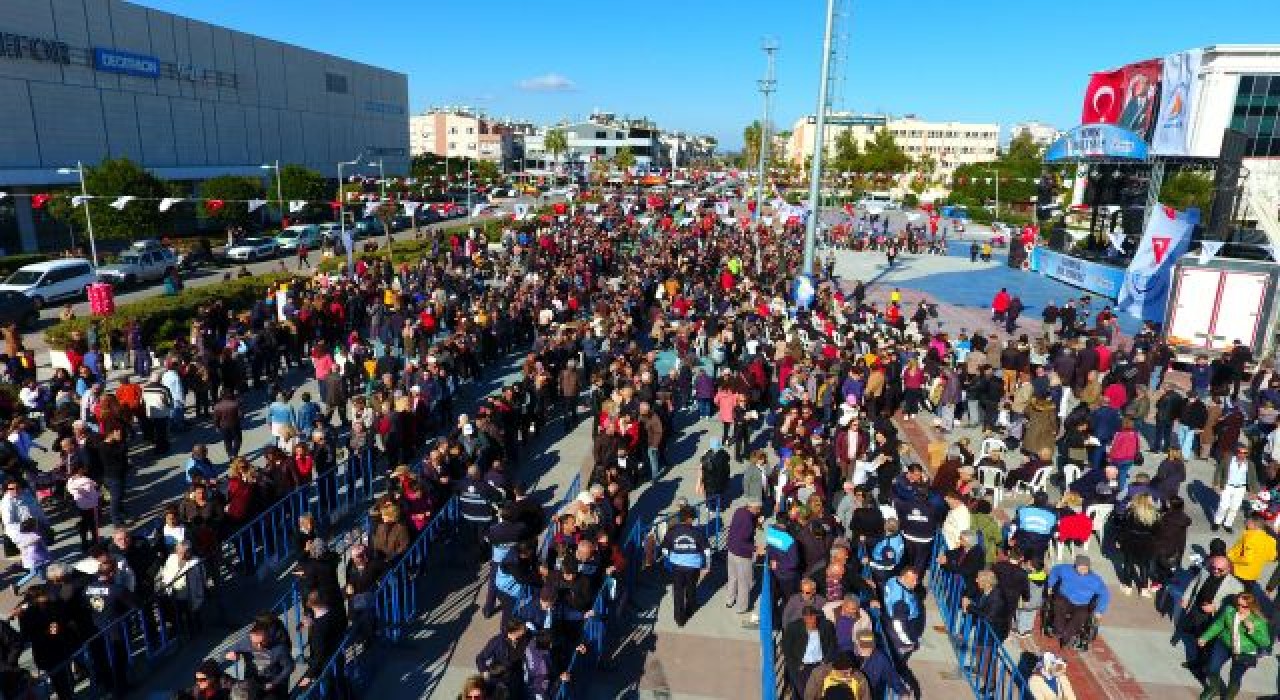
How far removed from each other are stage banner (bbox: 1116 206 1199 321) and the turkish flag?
1581 cm

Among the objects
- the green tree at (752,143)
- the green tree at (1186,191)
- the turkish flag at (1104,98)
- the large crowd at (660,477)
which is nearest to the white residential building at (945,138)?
the green tree at (752,143)

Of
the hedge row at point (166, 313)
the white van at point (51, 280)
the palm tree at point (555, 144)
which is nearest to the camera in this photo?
the hedge row at point (166, 313)

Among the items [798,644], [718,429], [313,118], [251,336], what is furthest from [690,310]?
[313,118]

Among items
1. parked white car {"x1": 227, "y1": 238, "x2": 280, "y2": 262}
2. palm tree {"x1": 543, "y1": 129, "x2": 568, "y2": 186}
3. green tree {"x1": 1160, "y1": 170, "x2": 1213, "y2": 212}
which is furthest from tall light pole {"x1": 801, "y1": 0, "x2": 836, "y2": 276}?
palm tree {"x1": 543, "y1": 129, "x2": 568, "y2": 186}

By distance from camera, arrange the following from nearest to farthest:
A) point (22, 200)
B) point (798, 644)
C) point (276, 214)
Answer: point (798, 644), point (22, 200), point (276, 214)

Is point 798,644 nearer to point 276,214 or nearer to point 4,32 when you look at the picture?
point 4,32

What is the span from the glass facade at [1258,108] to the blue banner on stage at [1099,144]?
13113 millimetres

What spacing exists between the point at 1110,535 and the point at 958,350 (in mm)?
7622

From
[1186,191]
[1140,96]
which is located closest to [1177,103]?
[1140,96]

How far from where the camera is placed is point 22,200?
38500 millimetres

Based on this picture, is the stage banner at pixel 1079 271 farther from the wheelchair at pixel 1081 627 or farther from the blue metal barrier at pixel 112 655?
the blue metal barrier at pixel 112 655

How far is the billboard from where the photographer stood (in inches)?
1206

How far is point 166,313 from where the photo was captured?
1961 centimetres

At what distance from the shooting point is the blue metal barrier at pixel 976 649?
7.12 m
